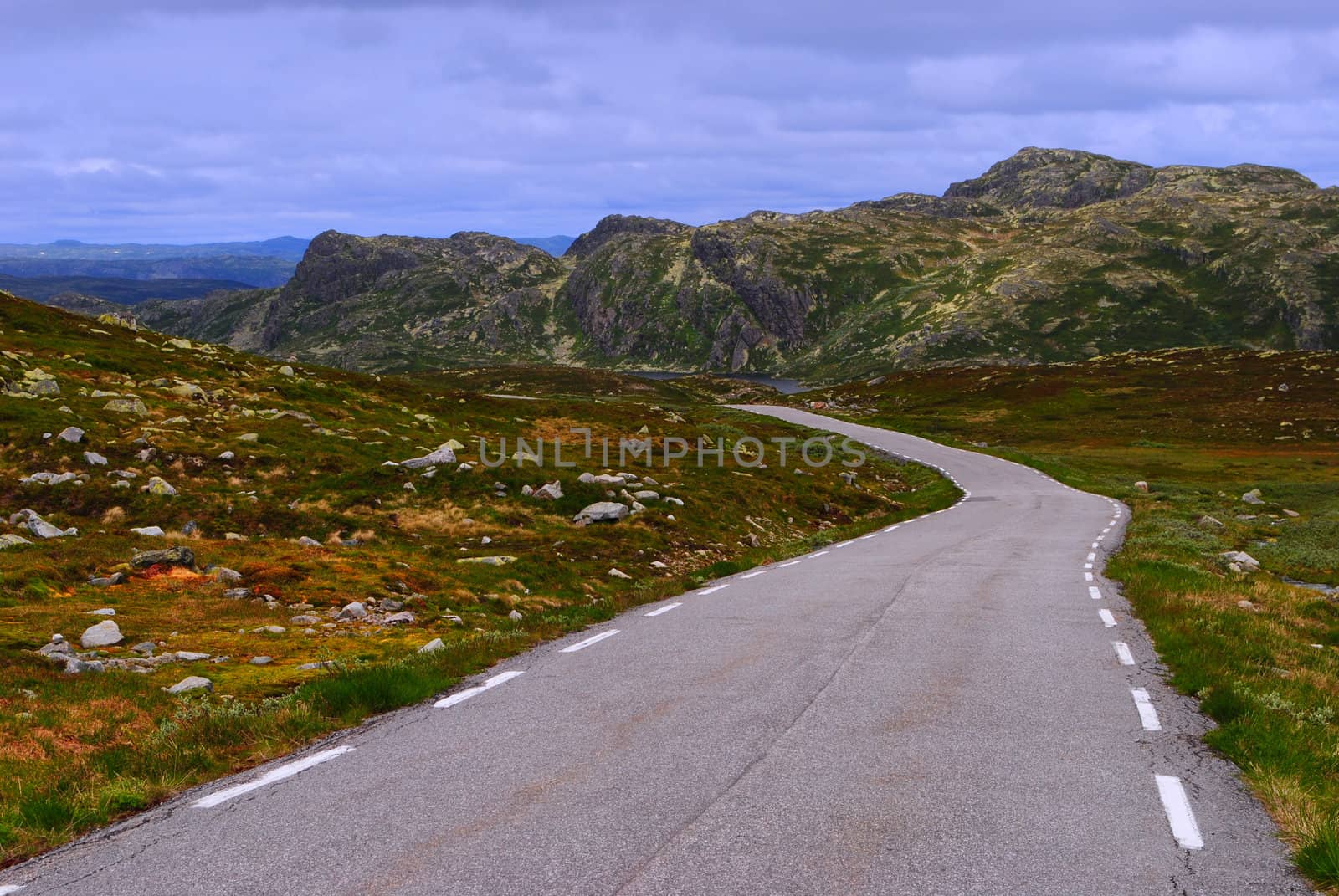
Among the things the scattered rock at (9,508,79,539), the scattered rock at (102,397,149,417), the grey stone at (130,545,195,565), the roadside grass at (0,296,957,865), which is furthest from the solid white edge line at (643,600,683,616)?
the scattered rock at (102,397,149,417)

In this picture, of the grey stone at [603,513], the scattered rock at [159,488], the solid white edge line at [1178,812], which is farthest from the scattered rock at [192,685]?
the grey stone at [603,513]

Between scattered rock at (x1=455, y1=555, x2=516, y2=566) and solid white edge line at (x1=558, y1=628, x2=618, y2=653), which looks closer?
solid white edge line at (x1=558, y1=628, x2=618, y2=653)

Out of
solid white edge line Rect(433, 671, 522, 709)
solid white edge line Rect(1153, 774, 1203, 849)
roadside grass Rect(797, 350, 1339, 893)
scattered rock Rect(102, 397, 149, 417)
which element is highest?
scattered rock Rect(102, 397, 149, 417)

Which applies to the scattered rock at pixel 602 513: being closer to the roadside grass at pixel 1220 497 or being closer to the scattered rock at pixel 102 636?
the roadside grass at pixel 1220 497

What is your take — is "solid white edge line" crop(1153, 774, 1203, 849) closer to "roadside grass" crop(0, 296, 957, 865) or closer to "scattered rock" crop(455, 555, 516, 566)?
"roadside grass" crop(0, 296, 957, 865)

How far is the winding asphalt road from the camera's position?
17.8ft

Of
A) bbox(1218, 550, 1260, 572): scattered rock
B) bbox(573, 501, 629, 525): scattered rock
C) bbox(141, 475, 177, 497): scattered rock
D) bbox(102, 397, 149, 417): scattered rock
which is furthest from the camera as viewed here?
bbox(102, 397, 149, 417): scattered rock

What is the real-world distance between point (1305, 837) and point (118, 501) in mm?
25342

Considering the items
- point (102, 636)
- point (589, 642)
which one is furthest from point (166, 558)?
point (589, 642)

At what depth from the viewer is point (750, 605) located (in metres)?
15.8

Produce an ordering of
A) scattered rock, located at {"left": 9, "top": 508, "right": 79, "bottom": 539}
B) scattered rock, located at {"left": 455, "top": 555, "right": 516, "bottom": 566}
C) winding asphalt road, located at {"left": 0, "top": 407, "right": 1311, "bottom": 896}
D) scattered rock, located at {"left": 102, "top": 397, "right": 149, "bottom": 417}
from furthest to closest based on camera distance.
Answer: scattered rock, located at {"left": 102, "top": 397, "right": 149, "bottom": 417}, scattered rock, located at {"left": 455, "top": 555, "right": 516, "bottom": 566}, scattered rock, located at {"left": 9, "top": 508, "right": 79, "bottom": 539}, winding asphalt road, located at {"left": 0, "top": 407, "right": 1311, "bottom": 896}

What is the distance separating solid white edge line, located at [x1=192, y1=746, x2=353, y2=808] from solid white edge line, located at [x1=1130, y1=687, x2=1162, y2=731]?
8.45 metres

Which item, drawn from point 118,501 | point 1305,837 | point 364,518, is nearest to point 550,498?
point 364,518

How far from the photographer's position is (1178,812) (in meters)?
6.51
